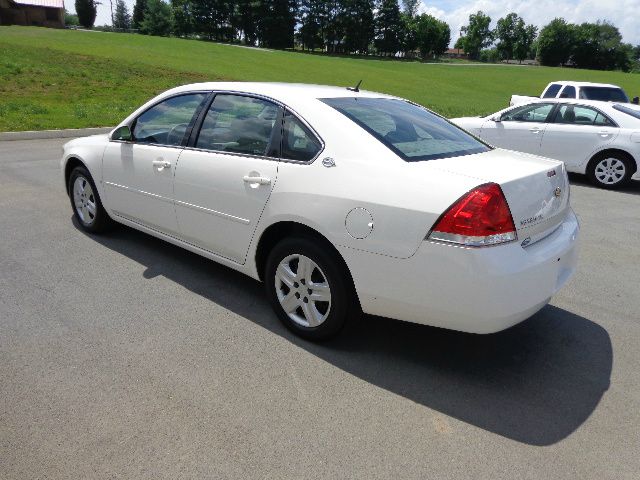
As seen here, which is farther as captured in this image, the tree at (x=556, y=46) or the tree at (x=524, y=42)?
the tree at (x=524, y=42)

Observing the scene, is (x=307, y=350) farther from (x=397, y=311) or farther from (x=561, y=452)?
(x=561, y=452)

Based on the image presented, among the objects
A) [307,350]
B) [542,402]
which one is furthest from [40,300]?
[542,402]

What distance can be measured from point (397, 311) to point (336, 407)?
2.04ft

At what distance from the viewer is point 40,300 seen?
12.3ft

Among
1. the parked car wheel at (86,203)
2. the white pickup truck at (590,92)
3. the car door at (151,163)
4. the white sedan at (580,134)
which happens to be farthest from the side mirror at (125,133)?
the white pickup truck at (590,92)

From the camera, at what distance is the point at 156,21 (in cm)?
9381

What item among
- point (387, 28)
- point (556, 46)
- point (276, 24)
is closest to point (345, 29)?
point (387, 28)

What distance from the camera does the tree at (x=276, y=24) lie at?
3830 inches

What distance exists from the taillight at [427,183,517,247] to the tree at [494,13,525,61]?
509 feet

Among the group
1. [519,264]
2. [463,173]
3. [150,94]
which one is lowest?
[150,94]

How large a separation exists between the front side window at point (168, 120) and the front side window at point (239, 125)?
24cm

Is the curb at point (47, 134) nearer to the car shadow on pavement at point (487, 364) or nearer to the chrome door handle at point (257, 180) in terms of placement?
the car shadow on pavement at point (487, 364)

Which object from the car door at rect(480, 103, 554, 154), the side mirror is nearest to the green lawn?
the side mirror

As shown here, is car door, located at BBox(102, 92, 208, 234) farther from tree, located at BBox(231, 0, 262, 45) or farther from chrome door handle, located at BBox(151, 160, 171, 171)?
tree, located at BBox(231, 0, 262, 45)
